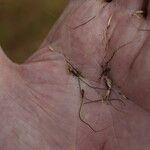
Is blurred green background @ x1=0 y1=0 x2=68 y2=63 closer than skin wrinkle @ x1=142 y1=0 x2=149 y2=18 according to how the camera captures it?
No

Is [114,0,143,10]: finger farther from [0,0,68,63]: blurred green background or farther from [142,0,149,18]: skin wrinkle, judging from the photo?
[0,0,68,63]: blurred green background

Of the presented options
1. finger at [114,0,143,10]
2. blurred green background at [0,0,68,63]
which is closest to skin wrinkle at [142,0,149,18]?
finger at [114,0,143,10]

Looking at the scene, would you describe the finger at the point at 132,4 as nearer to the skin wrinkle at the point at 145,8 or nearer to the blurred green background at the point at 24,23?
the skin wrinkle at the point at 145,8

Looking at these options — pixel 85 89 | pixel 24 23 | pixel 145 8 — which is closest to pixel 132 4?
pixel 145 8

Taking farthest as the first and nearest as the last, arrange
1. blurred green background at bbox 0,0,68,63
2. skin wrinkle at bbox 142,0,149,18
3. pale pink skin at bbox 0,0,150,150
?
1. blurred green background at bbox 0,0,68,63
2. skin wrinkle at bbox 142,0,149,18
3. pale pink skin at bbox 0,0,150,150

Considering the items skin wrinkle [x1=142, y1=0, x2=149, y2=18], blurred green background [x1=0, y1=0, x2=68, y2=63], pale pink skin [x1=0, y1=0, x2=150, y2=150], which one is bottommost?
blurred green background [x1=0, y1=0, x2=68, y2=63]

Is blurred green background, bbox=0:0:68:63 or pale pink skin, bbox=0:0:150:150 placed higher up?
pale pink skin, bbox=0:0:150:150
